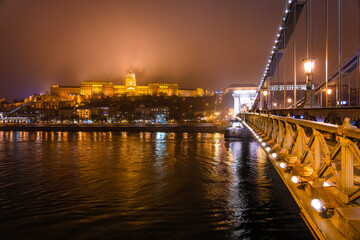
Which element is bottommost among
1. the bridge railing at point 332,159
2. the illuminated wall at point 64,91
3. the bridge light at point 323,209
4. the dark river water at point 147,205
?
the dark river water at point 147,205

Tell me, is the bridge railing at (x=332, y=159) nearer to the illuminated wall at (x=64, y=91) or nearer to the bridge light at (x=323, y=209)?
the bridge light at (x=323, y=209)

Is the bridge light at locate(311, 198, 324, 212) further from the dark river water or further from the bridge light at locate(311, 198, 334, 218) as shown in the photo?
the dark river water

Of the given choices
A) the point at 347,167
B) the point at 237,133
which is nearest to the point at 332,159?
the point at 347,167

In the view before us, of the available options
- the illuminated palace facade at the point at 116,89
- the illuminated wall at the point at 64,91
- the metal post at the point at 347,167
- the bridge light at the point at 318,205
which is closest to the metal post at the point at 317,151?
the metal post at the point at 347,167

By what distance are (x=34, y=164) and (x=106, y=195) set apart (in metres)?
10.8

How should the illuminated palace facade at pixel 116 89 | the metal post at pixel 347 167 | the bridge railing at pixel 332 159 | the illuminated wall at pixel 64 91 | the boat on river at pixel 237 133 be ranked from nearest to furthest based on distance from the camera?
the bridge railing at pixel 332 159 → the metal post at pixel 347 167 → the boat on river at pixel 237 133 → the illuminated palace facade at pixel 116 89 → the illuminated wall at pixel 64 91

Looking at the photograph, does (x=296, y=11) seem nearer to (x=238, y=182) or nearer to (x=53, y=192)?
(x=238, y=182)

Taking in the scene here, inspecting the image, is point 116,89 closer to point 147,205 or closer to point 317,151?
point 147,205

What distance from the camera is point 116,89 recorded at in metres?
176

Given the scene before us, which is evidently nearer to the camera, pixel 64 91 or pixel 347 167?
pixel 347 167

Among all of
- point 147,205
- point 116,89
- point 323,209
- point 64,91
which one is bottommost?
point 147,205

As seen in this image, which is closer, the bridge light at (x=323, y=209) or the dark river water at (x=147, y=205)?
the bridge light at (x=323, y=209)

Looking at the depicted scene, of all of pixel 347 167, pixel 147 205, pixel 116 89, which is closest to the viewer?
pixel 347 167

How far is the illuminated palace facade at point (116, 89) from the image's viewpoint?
171875 mm
